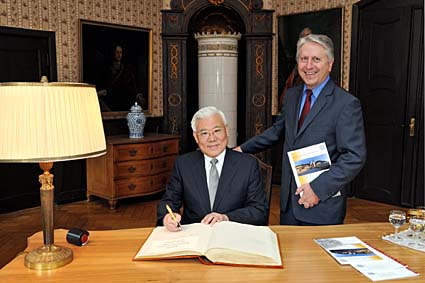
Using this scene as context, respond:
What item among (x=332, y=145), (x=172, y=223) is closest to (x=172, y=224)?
(x=172, y=223)

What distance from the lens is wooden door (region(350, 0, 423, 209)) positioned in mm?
4809

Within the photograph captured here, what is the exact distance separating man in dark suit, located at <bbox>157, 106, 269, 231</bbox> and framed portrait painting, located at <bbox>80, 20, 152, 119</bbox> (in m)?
3.49

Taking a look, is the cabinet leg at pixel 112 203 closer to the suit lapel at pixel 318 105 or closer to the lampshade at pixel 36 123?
the suit lapel at pixel 318 105

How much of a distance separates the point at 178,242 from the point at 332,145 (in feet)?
3.19

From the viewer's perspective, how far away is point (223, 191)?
2078mm

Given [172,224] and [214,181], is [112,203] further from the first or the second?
[172,224]

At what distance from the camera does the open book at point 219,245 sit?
4.73 feet

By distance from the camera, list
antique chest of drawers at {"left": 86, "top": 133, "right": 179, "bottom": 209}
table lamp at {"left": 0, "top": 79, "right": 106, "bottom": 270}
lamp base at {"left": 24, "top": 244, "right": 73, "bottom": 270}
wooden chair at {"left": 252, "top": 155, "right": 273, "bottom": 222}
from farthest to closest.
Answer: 1. antique chest of drawers at {"left": 86, "top": 133, "right": 179, "bottom": 209}
2. wooden chair at {"left": 252, "top": 155, "right": 273, "bottom": 222}
3. lamp base at {"left": 24, "top": 244, "right": 73, "bottom": 270}
4. table lamp at {"left": 0, "top": 79, "right": 106, "bottom": 270}

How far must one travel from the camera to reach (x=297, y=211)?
215 centimetres

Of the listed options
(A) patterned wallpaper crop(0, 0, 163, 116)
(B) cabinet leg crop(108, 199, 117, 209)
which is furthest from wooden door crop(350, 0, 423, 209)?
(B) cabinet leg crop(108, 199, 117, 209)

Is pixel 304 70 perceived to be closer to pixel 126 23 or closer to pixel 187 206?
pixel 187 206

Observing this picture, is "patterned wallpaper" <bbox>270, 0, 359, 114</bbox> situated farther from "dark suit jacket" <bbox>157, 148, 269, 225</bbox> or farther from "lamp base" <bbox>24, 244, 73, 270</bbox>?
"lamp base" <bbox>24, 244, 73, 270</bbox>

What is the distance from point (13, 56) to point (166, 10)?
7.20 ft

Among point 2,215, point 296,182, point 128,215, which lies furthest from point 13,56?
point 296,182
